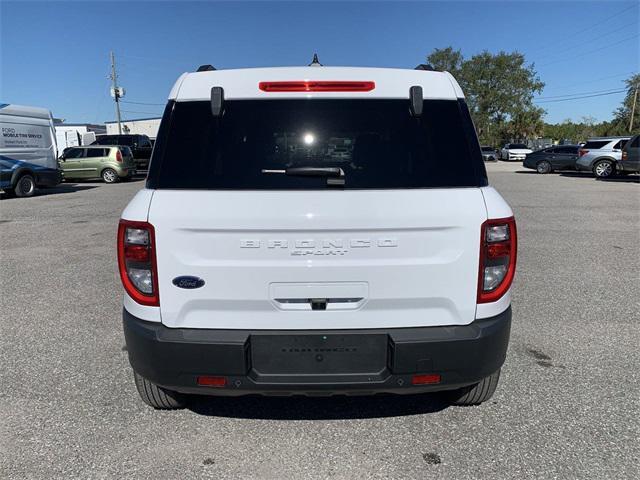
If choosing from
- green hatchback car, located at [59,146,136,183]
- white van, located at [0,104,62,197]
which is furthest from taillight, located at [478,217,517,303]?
green hatchback car, located at [59,146,136,183]

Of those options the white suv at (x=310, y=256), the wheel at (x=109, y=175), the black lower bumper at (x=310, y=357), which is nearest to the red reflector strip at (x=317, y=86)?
the white suv at (x=310, y=256)

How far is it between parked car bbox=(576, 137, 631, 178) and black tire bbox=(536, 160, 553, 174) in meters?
4.01

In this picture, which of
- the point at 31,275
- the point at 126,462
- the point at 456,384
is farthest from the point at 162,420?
the point at 31,275

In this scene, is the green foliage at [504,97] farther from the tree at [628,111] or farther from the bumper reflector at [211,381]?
the bumper reflector at [211,381]

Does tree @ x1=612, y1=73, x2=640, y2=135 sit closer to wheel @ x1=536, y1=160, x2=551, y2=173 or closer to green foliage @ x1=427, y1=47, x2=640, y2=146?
green foliage @ x1=427, y1=47, x2=640, y2=146

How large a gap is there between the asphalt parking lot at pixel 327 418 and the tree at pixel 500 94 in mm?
70317

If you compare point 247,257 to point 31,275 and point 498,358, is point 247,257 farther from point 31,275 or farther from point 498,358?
point 31,275

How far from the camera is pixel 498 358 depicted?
237 cm

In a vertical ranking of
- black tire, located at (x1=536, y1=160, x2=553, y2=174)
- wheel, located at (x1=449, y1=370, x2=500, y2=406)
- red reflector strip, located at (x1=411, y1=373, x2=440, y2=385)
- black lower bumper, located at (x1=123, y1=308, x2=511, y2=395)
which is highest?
black lower bumper, located at (x1=123, y1=308, x2=511, y2=395)

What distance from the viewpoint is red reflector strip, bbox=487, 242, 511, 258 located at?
7.41 feet

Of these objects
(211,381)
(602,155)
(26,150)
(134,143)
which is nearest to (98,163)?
(134,143)

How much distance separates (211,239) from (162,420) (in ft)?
4.37

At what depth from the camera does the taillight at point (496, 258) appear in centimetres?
224

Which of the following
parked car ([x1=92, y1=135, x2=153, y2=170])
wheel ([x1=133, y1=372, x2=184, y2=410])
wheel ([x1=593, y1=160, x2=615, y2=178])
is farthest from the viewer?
parked car ([x1=92, y1=135, x2=153, y2=170])
